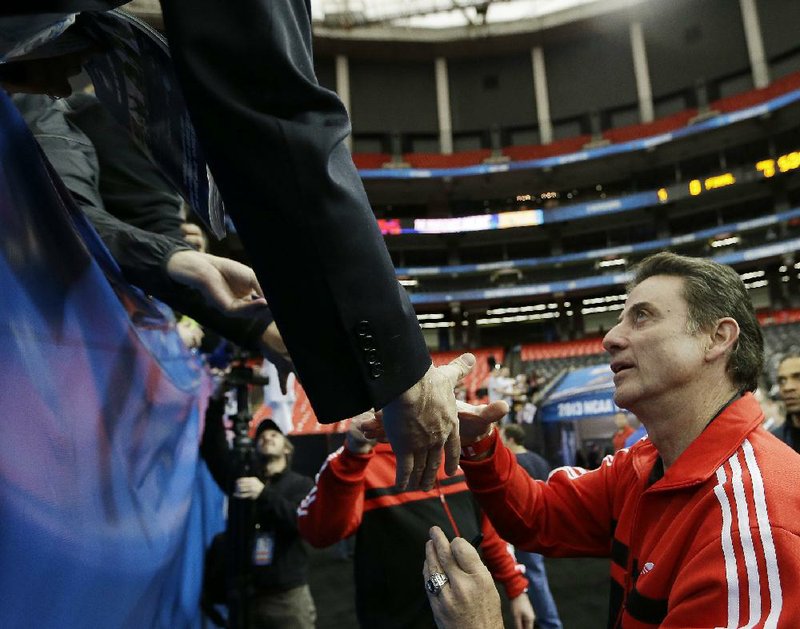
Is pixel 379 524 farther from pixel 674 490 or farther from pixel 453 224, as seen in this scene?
pixel 453 224

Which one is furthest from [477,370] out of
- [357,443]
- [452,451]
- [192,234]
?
[452,451]

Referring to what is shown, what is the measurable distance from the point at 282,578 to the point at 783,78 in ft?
70.0

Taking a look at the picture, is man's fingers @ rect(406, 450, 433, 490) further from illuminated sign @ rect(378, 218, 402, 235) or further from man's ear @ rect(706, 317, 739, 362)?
illuminated sign @ rect(378, 218, 402, 235)

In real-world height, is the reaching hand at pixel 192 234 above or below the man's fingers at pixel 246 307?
above

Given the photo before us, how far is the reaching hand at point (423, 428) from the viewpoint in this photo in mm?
582

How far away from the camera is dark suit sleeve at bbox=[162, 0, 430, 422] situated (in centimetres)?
49

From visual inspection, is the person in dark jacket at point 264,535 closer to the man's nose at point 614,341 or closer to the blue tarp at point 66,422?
the blue tarp at point 66,422

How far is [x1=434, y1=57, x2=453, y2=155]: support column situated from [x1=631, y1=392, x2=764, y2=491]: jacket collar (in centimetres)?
2142

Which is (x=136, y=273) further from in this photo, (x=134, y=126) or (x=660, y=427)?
(x=660, y=427)

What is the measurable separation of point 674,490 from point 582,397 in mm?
5183

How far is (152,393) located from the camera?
1.05 metres

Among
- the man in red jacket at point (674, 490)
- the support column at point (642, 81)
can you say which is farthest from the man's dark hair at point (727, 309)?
the support column at point (642, 81)

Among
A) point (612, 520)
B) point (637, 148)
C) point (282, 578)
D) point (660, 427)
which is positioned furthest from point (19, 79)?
point (637, 148)

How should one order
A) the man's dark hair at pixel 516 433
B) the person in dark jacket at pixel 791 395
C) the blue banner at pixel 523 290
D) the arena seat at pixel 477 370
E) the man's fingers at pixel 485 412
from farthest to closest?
the blue banner at pixel 523 290
the arena seat at pixel 477 370
the man's dark hair at pixel 516 433
the person in dark jacket at pixel 791 395
the man's fingers at pixel 485 412
